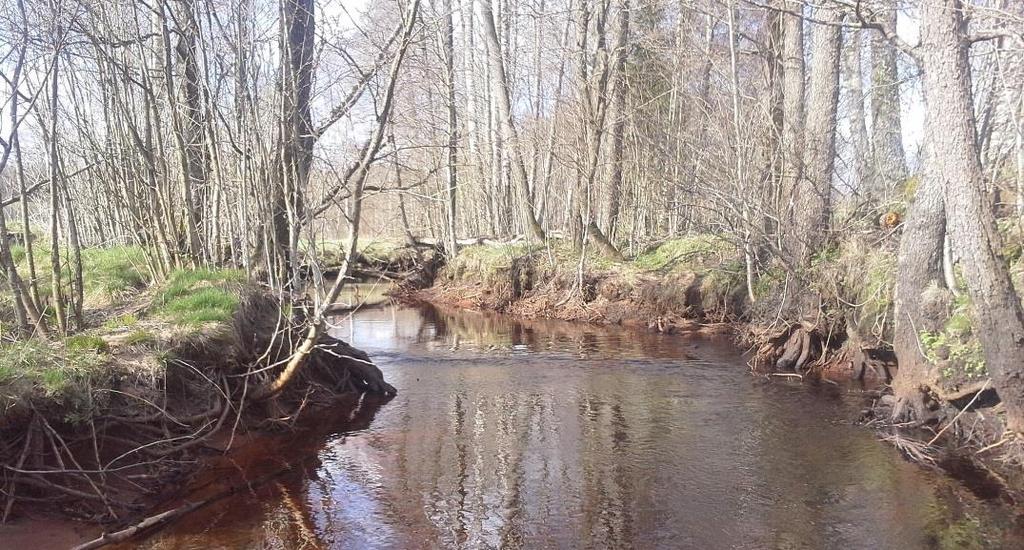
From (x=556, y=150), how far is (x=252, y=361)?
1182 cm

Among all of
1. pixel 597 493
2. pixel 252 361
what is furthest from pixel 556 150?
pixel 597 493

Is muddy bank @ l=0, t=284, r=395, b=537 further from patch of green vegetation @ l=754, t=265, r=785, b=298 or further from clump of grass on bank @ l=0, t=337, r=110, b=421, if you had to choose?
patch of green vegetation @ l=754, t=265, r=785, b=298

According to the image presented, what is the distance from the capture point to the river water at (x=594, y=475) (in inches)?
213

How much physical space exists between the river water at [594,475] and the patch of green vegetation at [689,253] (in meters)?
5.17

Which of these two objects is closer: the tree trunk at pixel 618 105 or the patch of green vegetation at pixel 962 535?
the patch of green vegetation at pixel 962 535

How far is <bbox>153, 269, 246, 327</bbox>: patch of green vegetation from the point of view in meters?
7.45

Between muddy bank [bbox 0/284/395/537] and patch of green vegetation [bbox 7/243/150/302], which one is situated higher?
patch of green vegetation [bbox 7/243/150/302]

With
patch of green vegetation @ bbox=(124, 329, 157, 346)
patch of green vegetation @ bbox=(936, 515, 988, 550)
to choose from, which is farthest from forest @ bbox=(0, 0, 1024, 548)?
patch of green vegetation @ bbox=(936, 515, 988, 550)

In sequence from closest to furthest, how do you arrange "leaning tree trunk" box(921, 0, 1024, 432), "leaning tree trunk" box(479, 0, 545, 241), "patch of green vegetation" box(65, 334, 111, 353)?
"patch of green vegetation" box(65, 334, 111, 353) → "leaning tree trunk" box(921, 0, 1024, 432) → "leaning tree trunk" box(479, 0, 545, 241)

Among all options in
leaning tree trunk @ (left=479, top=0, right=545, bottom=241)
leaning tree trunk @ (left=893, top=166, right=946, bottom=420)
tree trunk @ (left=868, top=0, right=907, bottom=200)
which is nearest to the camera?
leaning tree trunk @ (left=893, top=166, right=946, bottom=420)

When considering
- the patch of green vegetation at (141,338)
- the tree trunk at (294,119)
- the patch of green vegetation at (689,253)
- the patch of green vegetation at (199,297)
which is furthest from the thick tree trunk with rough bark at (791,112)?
the patch of green vegetation at (141,338)

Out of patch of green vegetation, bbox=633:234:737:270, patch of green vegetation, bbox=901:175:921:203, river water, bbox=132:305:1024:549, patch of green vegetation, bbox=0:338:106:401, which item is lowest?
river water, bbox=132:305:1024:549

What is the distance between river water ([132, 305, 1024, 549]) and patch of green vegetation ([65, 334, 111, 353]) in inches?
62.4

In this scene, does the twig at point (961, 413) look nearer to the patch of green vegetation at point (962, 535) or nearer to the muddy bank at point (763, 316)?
the muddy bank at point (763, 316)
